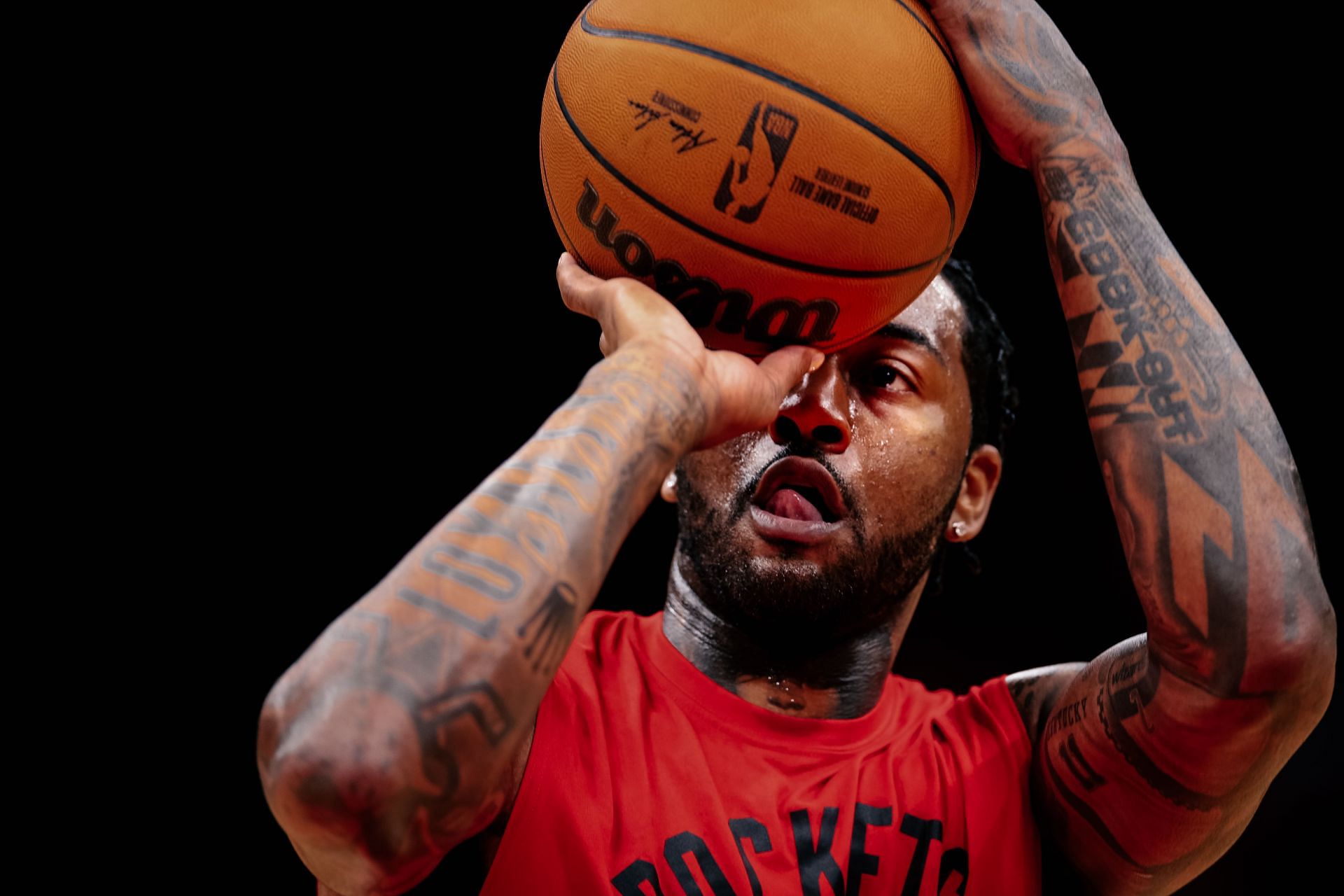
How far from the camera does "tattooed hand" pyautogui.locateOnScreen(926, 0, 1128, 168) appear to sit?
5.38ft

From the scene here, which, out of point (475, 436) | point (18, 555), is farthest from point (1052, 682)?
point (18, 555)

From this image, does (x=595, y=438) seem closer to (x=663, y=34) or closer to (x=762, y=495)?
(x=663, y=34)

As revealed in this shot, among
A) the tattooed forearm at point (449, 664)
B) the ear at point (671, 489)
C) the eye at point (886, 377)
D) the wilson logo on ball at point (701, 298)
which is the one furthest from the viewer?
the ear at point (671, 489)

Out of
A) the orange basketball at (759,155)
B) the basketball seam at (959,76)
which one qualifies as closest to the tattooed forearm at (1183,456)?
the basketball seam at (959,76)

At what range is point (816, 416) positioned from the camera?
6.44ft

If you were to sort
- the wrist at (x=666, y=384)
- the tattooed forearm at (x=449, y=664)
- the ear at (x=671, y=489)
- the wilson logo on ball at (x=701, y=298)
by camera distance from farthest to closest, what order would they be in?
1. the ear at (x=671, y=489)
2. the wilson logo on ball at (x=701, y=298)
3. the wrist at (x=666, y=384)
4. the tattooed forearm at (x=449, y=664)

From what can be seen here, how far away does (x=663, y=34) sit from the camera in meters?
1.48

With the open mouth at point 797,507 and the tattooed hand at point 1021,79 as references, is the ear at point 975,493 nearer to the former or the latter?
the open mouth at point 797,507

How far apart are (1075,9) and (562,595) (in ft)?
8.83

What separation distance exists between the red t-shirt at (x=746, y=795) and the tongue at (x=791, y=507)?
1.02ft

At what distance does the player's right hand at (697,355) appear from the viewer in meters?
1.44

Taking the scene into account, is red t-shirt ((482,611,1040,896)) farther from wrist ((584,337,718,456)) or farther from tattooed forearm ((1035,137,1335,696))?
wrist ((584,337,718,456))

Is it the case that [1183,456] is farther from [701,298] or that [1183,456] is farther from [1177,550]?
[701,298]

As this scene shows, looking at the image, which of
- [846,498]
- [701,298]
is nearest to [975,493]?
[846,498]
